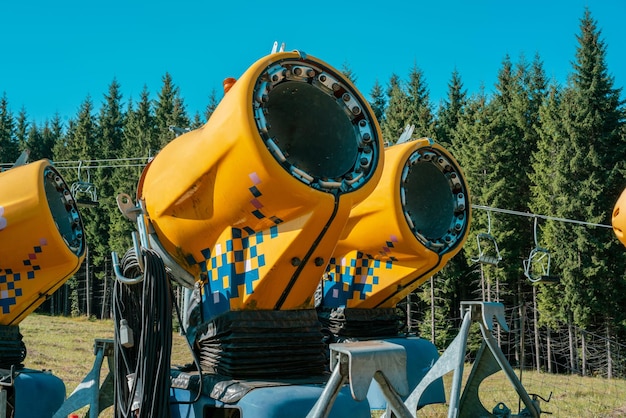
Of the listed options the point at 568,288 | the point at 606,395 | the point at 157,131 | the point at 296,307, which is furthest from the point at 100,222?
the point at 296,307

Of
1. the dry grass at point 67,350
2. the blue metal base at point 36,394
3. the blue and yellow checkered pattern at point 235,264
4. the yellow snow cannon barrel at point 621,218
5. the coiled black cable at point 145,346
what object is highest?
the yellow snow cannon barrel at point 621,218

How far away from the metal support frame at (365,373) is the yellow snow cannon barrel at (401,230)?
385 cm

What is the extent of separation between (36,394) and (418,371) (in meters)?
3.52

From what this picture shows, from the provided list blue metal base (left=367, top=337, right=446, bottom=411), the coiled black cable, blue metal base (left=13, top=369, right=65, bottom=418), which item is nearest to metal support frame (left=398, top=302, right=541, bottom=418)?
blue metal base (left=367, top=337, right=446, bottom=411)

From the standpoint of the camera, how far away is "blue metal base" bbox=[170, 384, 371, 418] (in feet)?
13.0

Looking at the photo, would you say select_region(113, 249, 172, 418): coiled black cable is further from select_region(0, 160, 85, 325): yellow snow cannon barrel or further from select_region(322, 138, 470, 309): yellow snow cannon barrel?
select_region(322, 138, 470, 309): yellow snow cannon barrel

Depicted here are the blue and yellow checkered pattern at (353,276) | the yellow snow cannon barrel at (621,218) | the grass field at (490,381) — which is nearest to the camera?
the yellow snow cannon barrel at (621,218)

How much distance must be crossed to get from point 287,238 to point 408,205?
124 inches

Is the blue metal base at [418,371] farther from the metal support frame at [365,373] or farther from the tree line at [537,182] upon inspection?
the tree line at [537,182]

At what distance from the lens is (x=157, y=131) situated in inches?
1577

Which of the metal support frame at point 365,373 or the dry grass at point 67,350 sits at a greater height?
the metal support frame at point 365,373

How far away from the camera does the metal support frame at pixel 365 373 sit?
2.93m

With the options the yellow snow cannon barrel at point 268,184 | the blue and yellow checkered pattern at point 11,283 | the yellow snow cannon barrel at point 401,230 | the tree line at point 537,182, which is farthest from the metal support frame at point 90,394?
the tree line at point 537,182

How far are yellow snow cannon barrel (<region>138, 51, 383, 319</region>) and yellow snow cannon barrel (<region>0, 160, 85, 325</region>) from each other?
1.82 m
